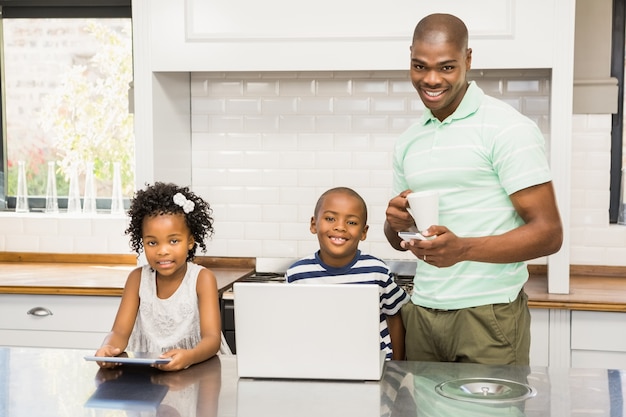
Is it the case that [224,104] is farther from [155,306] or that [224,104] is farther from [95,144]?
→ [155,306]

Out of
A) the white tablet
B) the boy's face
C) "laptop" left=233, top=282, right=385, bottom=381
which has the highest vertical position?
the boy's face

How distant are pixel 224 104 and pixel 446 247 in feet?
7.09

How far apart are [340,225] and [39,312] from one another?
165cm

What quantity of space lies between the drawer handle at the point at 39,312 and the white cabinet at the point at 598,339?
211cm

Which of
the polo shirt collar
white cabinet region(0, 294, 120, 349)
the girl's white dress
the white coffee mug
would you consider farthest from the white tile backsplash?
the white coffee mug

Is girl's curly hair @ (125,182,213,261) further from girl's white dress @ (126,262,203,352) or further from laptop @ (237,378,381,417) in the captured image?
laptop @ (237,378,381,417)

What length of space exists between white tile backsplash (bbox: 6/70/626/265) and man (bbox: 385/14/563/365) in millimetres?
1566

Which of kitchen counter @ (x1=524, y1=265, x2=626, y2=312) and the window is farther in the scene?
the window

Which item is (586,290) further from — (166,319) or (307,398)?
(307,398)

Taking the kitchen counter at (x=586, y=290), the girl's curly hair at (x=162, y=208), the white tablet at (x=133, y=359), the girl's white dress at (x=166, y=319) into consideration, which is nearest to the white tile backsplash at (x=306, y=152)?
the kitchen counter at (x=586, y=290)

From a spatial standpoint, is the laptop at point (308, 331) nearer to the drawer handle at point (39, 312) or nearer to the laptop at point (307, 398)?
the laptop at point (307, 398)

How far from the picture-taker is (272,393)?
1.67m

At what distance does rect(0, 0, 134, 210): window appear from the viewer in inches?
165

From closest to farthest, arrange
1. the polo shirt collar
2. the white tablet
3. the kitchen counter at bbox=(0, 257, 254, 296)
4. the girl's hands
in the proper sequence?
the white tablet < the girl's hands < the polo shirt collar < the kitchen counter at bbox=(0, 257, 254, 296)
